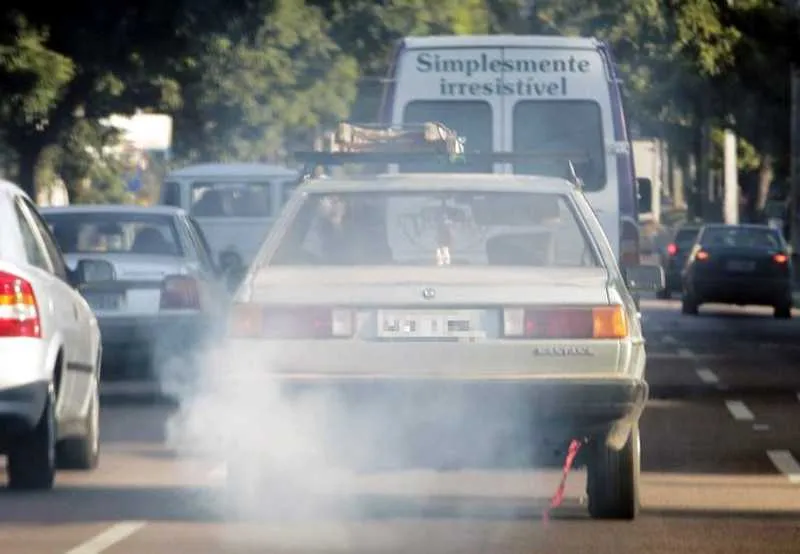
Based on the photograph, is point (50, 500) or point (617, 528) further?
point (50, 500)

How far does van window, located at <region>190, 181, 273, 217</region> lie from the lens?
33.5 meters

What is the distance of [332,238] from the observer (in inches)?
482

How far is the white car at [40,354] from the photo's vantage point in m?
12.2

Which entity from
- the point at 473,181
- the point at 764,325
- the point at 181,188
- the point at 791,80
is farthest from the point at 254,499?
the point at 791,80

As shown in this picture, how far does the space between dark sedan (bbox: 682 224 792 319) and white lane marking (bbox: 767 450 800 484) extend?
22879 mm

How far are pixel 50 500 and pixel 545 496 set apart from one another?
→ 2.39 m

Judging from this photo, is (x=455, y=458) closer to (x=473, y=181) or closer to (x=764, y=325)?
(x=473, y=181)

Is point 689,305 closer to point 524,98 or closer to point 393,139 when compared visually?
point 524,98

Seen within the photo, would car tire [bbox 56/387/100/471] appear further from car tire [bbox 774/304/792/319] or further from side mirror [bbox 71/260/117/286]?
car tire [bbox 774/304/792/319]

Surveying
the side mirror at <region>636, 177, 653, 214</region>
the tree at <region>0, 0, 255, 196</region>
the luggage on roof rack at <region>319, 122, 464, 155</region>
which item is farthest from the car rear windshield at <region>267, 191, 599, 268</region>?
the tree at <region>0, 0, 255, 196</region>

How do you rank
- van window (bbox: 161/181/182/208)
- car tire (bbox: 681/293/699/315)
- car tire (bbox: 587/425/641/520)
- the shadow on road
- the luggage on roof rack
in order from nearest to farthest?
car tire (bbox: 587/425/641/520)
the shadow on road
the luggage on roof rack
van window (bbox: 161/181/182/208)
car tire (bbox: 681/293/699/315)

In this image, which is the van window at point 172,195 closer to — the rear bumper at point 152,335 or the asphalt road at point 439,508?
the rear bumper at point 152,335

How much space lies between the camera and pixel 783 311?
38938 mm

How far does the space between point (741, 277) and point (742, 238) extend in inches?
57.0
